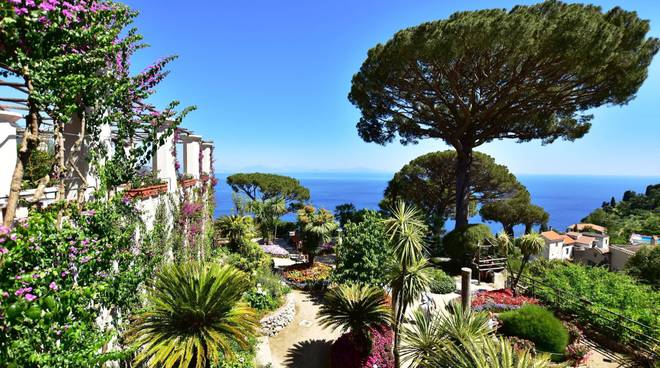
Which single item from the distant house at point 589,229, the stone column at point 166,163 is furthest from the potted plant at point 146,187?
the distant house at point 589,229

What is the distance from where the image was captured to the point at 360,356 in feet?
25.6

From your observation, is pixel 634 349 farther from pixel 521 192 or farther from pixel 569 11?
pixel 521 192

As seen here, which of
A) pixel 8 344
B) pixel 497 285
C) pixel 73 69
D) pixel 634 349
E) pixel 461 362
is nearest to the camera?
pixel 8 344

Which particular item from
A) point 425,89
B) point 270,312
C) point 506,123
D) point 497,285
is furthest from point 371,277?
point 506,123

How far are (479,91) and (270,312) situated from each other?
1569cm

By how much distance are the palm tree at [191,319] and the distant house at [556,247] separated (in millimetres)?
32454

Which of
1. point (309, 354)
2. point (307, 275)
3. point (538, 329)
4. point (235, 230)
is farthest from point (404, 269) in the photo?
point (235, 230)

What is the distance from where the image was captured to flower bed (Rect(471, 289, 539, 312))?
11688 mm

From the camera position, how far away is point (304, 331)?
33.5ft

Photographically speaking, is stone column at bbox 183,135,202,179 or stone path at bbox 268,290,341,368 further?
stone column at bbox 183,135,202,179

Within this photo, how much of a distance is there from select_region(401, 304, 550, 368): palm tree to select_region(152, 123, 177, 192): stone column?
22.5 ft

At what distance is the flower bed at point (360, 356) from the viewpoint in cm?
777

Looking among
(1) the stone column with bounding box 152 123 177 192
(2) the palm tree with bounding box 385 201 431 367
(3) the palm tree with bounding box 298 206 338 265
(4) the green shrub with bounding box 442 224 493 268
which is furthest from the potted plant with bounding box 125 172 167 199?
(4) the green shrub with bounding box 442 224 493 268

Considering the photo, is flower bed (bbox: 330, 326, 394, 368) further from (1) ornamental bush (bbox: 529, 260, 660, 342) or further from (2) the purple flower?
(2) the purple flower
